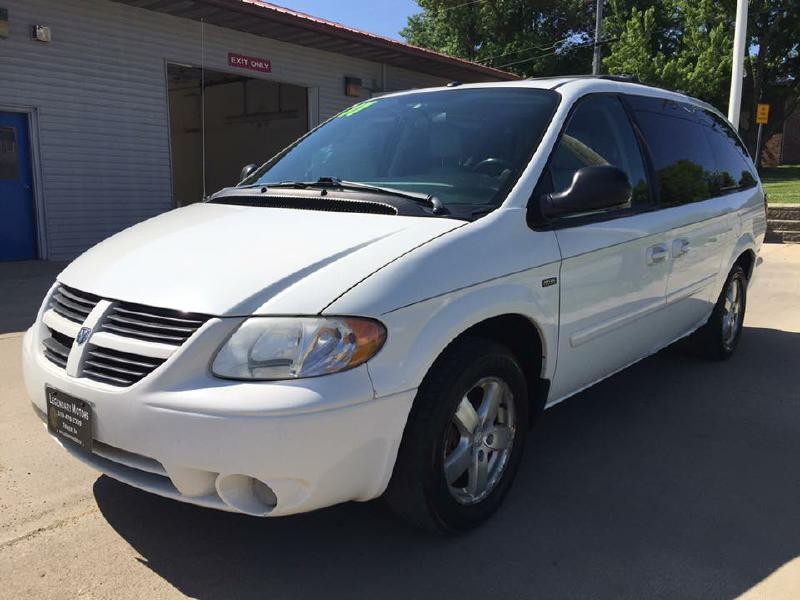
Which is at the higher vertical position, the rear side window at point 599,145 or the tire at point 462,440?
the rear side window at point 599,145

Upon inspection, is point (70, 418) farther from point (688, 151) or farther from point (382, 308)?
point (688, 151)

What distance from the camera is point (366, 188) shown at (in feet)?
10.4

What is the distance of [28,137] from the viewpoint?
9805mm

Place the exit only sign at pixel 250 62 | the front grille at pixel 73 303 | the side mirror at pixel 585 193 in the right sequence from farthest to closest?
the exit only sign at pixel 250 62, the side mirror at pixel 585 193, the front grille at pixel 73 303

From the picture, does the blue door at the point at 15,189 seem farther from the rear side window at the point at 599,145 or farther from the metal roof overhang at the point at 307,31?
the rear side window at the point at 599,145

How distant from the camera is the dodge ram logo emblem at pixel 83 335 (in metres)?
2.46

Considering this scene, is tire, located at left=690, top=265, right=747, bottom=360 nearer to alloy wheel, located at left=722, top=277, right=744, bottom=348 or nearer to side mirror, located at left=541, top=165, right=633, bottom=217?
alloy wheel, located at left=722, top=277, right=744, bottom=348

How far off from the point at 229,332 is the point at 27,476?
1738 mm

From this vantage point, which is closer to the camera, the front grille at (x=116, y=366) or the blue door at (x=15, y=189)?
the front grille at (x=116, y=366)

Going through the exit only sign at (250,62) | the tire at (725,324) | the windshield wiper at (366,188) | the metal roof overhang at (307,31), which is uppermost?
the metal roof overhang at (307,31)

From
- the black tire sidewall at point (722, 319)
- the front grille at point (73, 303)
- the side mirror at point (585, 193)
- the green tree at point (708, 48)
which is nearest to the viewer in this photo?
the front grille at point (73, 303)

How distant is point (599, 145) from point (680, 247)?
0.88 meters

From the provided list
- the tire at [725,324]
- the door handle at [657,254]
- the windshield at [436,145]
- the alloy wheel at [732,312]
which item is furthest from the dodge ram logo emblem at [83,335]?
the alloy wheel at [732,312]

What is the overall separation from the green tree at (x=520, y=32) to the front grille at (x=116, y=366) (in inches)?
1295
